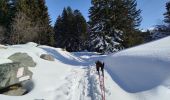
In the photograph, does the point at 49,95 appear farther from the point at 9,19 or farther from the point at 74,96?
the point at 9,19

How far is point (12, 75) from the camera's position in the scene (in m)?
13.1

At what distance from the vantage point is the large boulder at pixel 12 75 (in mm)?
12600

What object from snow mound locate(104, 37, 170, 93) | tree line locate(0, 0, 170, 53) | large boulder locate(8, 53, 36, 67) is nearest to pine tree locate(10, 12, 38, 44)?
tree line locate(0, 0, 170, 53)

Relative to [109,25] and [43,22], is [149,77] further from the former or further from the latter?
[43,22]

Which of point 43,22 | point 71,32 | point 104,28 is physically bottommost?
point 104,28

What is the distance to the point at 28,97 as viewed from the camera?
11336mm

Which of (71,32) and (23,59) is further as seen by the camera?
(71,32)

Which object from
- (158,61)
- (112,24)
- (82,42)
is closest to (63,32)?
(82,42)

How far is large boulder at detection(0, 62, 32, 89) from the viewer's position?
12.6 metres

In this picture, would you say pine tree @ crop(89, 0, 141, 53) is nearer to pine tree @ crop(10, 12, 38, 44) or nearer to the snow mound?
pine tree @ crop(10, 12, 38, 44)

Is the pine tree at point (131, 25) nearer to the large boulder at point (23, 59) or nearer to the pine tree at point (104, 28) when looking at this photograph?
the pine tree at point (104, 28)

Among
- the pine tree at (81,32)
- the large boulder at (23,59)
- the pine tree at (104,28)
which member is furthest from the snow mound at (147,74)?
the pine tree at (81,32)

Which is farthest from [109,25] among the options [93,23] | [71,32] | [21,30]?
[71,32]

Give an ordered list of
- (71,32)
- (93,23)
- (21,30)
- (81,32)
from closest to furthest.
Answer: (21,30) < (93,23) < (71,32) < (81,32)
